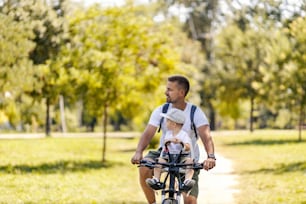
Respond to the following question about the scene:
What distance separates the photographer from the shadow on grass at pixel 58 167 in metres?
20.7

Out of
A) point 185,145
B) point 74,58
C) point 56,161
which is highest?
point 74,58

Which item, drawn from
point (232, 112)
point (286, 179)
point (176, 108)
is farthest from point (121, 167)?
point (232, 112)

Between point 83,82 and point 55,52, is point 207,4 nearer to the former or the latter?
point 55,52

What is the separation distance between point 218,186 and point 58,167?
784 cm

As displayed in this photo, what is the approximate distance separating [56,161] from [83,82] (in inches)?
173

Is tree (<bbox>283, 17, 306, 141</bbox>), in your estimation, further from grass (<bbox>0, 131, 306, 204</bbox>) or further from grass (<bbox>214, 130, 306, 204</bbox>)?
grass (<bbox>0, 131, 306, 204</bbox>)

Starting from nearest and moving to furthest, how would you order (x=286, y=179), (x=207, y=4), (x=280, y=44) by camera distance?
1. (x=286, y=179)
2. (x=280, y=44)
3. (x=207, y=4)

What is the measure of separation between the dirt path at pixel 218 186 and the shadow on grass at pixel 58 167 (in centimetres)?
421

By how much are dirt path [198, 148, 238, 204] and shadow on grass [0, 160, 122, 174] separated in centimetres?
421

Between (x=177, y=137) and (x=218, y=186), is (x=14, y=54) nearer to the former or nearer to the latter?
(x=218, y=186)

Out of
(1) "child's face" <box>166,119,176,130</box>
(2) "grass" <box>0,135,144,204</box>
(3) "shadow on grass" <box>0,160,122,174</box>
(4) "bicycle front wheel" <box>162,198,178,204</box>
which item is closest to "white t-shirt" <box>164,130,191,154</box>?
(1) "child's face" <box>166,119,176,130</box>

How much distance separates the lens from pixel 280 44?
33844mm

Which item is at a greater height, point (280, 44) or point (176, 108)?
point (280, 44)

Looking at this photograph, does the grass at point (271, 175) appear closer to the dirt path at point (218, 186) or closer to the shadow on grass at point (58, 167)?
→ the dirt path at point (218, 186)
